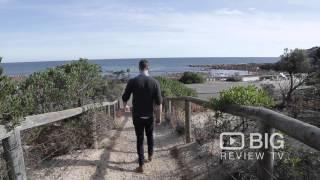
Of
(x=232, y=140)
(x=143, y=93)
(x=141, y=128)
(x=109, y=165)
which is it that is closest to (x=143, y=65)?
(x=143, y=93)

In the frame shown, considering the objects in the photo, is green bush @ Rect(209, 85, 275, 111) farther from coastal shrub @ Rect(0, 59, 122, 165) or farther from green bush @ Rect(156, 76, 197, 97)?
green bush @ Rect(156, 76, 197, 97)

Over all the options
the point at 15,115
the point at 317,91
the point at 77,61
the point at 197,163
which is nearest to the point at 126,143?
the point at 77,61

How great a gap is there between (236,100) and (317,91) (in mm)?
5263

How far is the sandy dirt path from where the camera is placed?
7244 millimetres

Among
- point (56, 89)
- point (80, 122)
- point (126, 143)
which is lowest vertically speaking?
point (126, 143)

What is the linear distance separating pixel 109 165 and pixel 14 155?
3483 millimetres

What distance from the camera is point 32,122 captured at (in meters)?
5.20

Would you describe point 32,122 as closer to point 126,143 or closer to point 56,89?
point 56,89

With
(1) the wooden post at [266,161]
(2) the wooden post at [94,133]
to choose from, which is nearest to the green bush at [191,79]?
(2) the wooden post at [94,133]

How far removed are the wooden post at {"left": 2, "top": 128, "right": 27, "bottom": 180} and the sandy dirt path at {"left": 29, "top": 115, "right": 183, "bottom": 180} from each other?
54.0 inches

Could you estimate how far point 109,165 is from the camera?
8.00m

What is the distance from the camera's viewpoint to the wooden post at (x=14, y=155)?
4.57 meters

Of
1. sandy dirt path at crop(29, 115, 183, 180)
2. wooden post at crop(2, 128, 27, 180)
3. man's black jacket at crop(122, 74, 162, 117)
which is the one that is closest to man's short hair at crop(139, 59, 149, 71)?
man's black jacket at crop(122, 74, 162, 117)

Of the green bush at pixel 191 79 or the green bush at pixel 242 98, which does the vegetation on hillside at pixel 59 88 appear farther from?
the green bush at pixel 191 79
